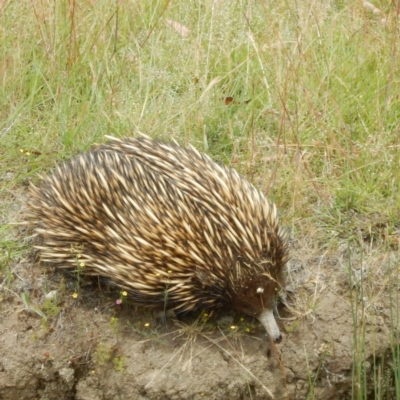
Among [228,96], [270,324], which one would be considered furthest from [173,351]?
[228,96]

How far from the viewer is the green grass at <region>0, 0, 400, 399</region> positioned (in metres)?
3.55

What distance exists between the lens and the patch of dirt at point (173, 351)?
300 centimetres

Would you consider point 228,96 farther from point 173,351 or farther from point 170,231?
point 173,351

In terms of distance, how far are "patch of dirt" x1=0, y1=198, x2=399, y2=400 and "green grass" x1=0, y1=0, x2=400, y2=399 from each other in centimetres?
32

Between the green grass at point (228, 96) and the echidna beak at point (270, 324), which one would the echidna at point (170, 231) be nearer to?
the echidna beak at point (270, 324)

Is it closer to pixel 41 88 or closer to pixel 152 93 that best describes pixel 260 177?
pixel 152 93

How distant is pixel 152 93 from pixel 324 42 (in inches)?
42.3

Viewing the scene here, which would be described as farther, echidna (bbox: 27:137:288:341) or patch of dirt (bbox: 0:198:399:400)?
patch of dirt (bbox: 0:198:399:400)

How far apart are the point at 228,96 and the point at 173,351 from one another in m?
1.56

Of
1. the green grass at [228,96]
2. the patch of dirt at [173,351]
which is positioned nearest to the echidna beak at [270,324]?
the patch of dirt at [173,351]

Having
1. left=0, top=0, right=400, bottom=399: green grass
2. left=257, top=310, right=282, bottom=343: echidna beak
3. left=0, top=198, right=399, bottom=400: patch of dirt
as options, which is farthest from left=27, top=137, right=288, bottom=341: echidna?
left=0, top=0, right=400, bottom=399: green grass

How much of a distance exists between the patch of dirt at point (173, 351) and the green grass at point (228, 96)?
323 millimetres

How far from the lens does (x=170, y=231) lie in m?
2.81

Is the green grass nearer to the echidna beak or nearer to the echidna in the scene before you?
the echidna
